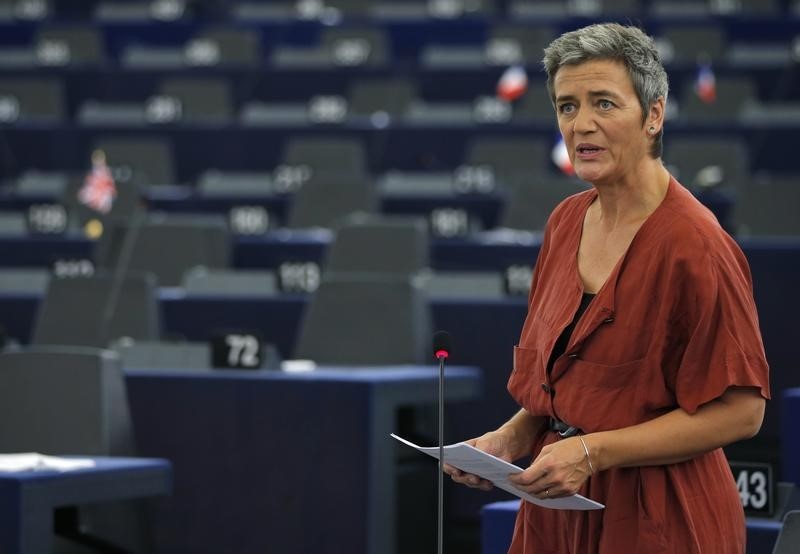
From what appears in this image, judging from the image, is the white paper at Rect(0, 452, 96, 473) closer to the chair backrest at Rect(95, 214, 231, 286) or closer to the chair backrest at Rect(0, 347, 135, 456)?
the chair backrest at Rect(0, 347, 135, 456)

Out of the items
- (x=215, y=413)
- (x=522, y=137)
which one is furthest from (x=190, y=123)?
(x=215, y=413)

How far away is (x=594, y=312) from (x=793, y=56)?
6.74 metres

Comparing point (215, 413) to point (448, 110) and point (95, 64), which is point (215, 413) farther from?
point (95, 64)

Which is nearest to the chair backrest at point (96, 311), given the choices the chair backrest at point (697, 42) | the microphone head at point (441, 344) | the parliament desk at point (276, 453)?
the parliament desk at point (276, 453)

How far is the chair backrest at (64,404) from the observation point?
352cm

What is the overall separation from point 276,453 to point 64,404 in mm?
491

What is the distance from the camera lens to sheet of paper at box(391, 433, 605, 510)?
1.95m

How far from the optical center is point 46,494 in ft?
9.76

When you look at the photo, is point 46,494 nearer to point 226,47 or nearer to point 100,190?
point 100,190

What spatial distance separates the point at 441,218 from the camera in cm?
641

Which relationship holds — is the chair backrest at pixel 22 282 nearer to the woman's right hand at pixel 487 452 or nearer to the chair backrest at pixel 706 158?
the chair backrest at pixel 706 158

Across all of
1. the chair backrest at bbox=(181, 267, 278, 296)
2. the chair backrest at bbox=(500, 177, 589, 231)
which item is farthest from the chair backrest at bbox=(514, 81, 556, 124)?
the chair backrest at bbox=(181, 267, 278, 296)

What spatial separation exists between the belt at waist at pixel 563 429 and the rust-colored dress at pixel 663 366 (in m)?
0.02

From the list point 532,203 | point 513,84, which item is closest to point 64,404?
point 532,203
